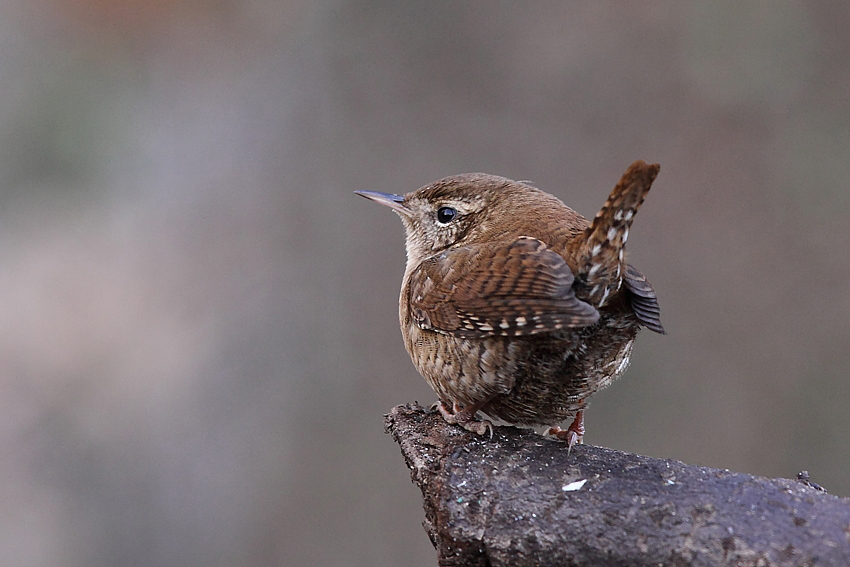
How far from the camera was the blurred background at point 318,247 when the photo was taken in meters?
5.11

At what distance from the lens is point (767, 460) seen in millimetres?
5055

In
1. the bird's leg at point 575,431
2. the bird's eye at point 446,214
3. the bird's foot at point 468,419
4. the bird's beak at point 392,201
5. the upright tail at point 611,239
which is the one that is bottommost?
the bird's leg at point 575,431

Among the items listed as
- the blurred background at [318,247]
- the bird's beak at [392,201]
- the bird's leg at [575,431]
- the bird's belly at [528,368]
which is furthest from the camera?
the blurred background at [318,247]

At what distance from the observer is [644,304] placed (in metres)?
2.34

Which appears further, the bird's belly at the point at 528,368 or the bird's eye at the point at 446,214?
the bird's eye at the point at 446,214

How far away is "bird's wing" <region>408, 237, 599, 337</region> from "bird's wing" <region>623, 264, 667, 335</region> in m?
0.22

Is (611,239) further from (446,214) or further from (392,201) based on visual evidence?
(392,201)

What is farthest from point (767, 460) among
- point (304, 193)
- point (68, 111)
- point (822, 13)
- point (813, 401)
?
point (68, 111)

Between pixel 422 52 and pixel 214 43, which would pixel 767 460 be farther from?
pixel 214 43

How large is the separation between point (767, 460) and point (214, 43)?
5.48 meters

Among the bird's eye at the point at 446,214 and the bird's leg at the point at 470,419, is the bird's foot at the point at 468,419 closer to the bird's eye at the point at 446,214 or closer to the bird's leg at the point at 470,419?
the bird's leg at the point at 470,419

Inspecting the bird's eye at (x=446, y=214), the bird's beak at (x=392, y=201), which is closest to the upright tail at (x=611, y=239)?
the bird's eye at (x=446, y=214)

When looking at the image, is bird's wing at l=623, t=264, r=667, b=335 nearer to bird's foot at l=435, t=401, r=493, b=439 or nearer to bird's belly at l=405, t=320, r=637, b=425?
bird's belly at l=405, t=320, r=637, b=425

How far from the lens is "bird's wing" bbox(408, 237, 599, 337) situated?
222 centimetres
